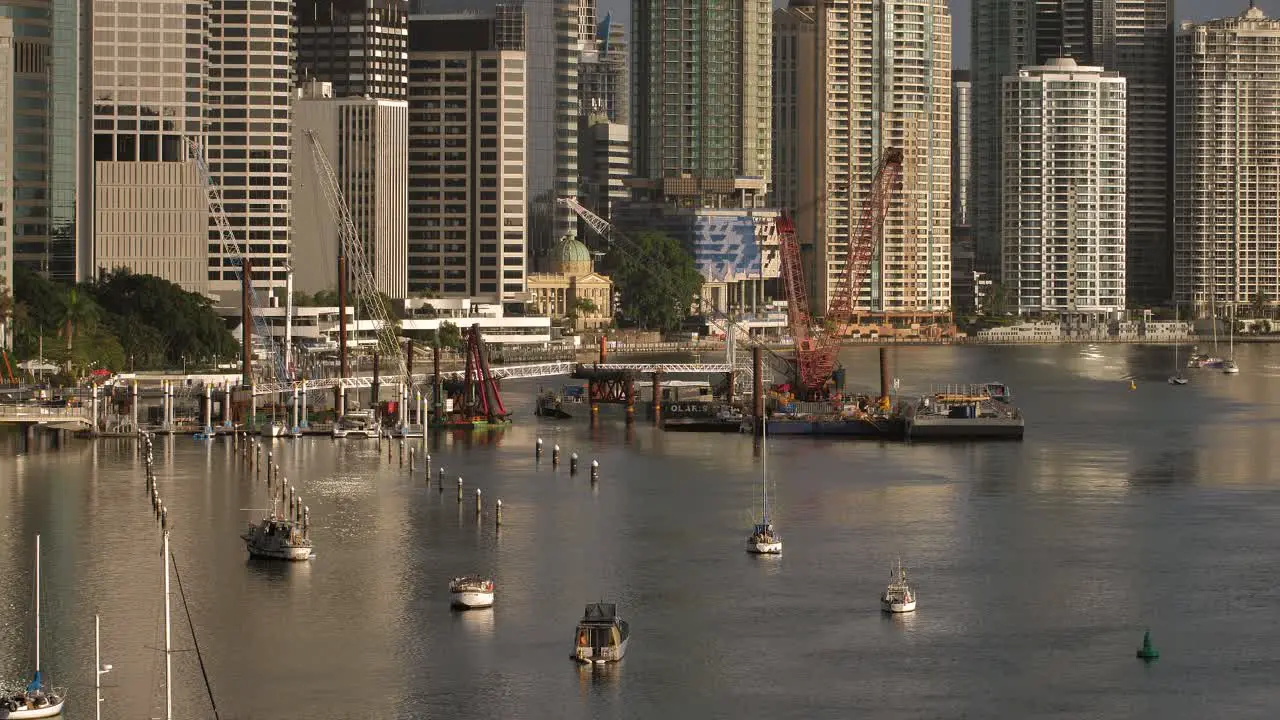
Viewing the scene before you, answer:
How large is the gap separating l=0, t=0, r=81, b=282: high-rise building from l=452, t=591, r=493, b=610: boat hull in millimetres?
116339

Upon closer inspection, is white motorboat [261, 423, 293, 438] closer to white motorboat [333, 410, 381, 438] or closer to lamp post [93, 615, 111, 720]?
white motorboat [333, 410, 381, 438]

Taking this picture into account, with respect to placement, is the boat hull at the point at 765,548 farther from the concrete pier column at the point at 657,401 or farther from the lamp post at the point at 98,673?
the concrete pier column at the point at 657,401

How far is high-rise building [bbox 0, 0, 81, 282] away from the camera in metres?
180

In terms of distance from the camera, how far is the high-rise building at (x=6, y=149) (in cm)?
16638

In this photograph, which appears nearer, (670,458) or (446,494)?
(446,494)

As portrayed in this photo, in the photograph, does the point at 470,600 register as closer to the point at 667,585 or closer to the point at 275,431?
the point at 667,585

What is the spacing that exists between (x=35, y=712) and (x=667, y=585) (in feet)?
79.5

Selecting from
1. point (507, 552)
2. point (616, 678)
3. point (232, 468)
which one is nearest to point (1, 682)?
point (616, 678)

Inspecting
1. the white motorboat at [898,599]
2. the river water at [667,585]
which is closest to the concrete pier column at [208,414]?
the river water at [667,585]

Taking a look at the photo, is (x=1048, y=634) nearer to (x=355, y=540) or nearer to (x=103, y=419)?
(x=355, y=540)

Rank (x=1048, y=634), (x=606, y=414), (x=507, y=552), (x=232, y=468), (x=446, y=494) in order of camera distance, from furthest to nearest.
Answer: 1. (x=606, y=414)
2. (x=232, y=468)
3. (x=446, y=494)
4. (x=507, y=552)
5. (x=1048, y=634)

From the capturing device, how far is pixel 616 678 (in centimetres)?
6366

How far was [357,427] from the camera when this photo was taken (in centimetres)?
12700

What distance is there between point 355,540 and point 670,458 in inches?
1383
